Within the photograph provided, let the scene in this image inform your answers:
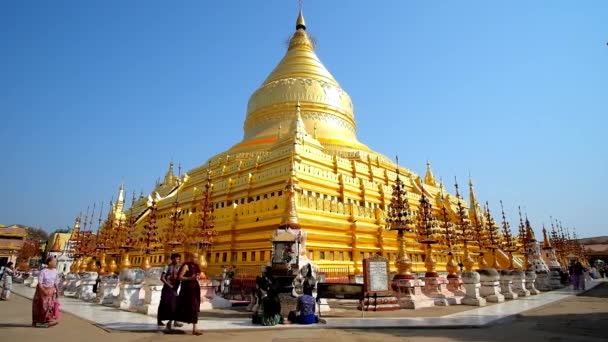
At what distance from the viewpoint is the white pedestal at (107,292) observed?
15.2 metres

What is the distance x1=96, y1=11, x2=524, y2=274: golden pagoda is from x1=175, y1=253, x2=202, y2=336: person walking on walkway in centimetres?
681

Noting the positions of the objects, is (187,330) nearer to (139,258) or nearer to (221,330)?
(221,330)

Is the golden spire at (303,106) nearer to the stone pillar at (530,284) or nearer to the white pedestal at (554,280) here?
the stone pillar at (530,284)

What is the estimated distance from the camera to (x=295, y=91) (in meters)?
35.0

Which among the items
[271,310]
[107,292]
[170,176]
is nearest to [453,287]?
[271,310]

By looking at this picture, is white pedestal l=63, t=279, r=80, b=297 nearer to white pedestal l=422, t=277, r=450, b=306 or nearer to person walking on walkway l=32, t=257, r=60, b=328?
person walking on walkway l=32, t=257, r=60, b=328

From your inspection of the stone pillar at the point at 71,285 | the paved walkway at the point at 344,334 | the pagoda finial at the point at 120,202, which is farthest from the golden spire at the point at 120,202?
the paved walkway at the point at 344,334

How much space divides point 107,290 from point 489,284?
54.0 feet

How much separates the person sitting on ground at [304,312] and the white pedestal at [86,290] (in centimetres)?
1287

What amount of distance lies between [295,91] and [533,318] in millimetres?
28226

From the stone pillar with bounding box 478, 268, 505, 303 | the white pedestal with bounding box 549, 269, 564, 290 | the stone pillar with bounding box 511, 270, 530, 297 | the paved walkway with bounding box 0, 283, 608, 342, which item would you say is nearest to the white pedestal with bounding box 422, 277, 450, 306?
the stone pillar with bounding box 478, 268, 505, 303

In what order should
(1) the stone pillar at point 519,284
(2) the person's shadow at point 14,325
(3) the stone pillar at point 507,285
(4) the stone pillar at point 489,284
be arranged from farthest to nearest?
(1) the stone pillar at point 519,284, (3) the stone pillar at point 507,285, (4) the stone pillar at point 489,284, (2) the person's shadow at point 14,325

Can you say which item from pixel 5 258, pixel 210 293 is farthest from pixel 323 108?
pixel 5 258

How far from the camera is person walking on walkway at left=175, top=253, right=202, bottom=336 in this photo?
762 centimetres
